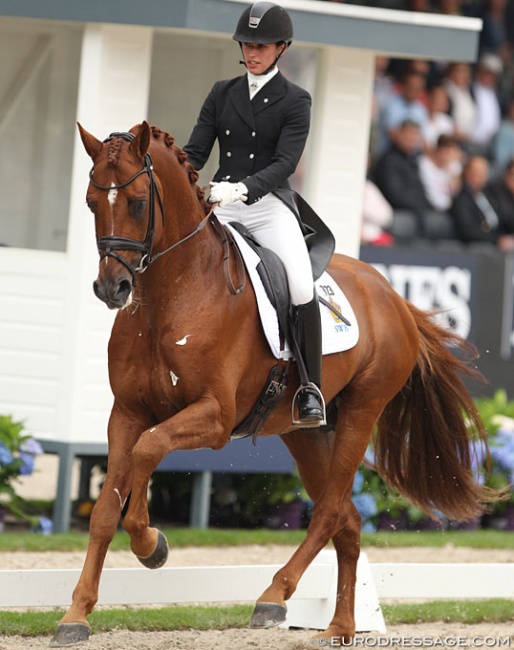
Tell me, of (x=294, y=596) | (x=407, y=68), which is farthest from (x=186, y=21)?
(x=407, y=68)

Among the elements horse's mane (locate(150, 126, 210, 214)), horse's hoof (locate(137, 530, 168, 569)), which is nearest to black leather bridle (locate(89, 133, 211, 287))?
horse's mane (locate(150, 126, 210, 214))

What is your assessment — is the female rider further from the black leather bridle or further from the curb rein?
the black leather bridle

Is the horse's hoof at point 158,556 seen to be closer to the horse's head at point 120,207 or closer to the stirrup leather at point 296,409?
the stirrup leather at point 296,409

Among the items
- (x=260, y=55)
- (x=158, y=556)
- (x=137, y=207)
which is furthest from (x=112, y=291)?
(x=260, y=55)

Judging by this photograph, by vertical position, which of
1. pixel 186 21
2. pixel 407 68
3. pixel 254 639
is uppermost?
pixel 407 68

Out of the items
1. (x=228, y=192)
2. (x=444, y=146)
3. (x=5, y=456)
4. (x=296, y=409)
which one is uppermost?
(x=444, y=146)

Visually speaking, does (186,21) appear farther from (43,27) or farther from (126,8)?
(43,27)

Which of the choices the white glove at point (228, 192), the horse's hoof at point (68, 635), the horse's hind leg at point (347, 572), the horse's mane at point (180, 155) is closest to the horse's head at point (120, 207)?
the horse's mane at point (180, 155)

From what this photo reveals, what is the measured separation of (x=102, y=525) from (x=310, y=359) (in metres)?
1.32

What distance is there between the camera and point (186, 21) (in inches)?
367

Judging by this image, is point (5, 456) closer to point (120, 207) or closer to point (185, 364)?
point (185, 364)

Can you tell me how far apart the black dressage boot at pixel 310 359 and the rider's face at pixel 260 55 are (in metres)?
1.10

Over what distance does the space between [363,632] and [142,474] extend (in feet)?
7.03

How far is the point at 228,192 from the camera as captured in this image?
20.1ft
